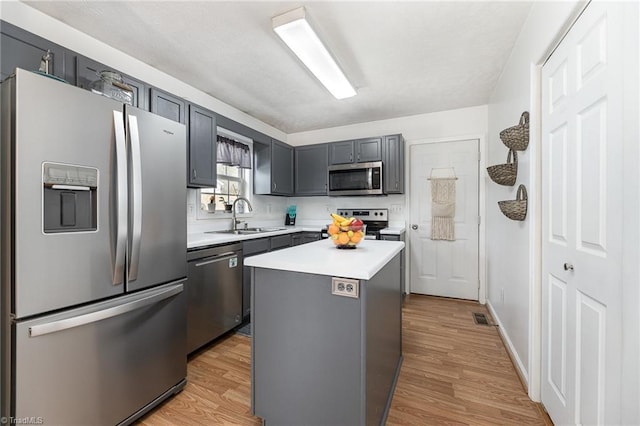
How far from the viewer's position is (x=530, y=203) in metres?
1.63

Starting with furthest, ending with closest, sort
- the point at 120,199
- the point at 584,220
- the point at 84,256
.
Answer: the point at 120,199, the point at 84,256, the point at 584,220

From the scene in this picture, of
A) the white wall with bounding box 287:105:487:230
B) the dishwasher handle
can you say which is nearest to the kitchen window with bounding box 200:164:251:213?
the dishwasher handle

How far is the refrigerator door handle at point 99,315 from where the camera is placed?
3.58ft

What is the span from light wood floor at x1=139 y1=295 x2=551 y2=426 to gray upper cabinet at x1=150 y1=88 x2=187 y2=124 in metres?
2.08

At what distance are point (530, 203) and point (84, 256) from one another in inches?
98.2

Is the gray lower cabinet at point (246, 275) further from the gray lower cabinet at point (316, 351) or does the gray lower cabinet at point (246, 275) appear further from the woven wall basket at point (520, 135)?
the woven wall basket at point (520, 135)

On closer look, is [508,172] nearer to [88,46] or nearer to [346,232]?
[346,232]

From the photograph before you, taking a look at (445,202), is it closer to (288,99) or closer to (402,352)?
(402,352)

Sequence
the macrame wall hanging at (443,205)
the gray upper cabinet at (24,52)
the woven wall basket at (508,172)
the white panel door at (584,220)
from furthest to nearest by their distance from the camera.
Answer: the macrame wall hanging at (443,205), the woven wall basket at (508,172), the gray upper cabinet at (24,52), the white panel door at (584,220)

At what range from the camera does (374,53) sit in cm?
223

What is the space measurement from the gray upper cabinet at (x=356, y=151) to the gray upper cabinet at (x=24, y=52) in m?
2.89

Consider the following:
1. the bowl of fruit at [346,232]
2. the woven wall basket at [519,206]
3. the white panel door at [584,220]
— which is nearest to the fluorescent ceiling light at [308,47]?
the bowl of fruit at [346,232]

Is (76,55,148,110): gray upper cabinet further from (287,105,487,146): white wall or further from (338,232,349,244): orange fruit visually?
(287,105,487,146): white wall

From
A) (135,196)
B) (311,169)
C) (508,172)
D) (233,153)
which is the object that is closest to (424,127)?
(311,169)
